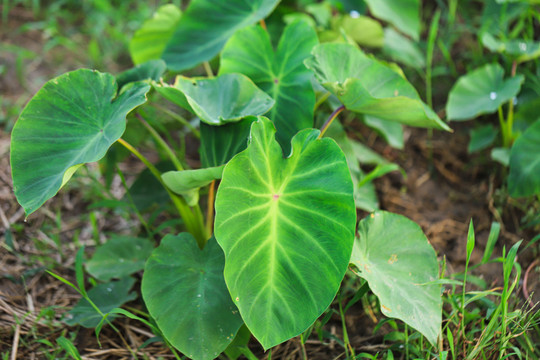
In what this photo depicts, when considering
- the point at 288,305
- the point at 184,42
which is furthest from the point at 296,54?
the point at 288,305

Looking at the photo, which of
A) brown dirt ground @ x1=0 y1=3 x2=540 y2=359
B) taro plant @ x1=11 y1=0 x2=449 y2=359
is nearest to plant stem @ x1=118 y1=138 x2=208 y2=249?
taro plant @ x1=11 y1=0 x2=449 y2=359

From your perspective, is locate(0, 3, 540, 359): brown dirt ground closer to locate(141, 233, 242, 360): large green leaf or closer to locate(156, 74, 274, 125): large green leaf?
locate(141, 233, 242, 360): large green leaf

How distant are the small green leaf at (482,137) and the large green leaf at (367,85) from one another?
1.81 feet

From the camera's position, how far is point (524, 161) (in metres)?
1.48

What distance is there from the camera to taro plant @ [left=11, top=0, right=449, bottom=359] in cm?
101

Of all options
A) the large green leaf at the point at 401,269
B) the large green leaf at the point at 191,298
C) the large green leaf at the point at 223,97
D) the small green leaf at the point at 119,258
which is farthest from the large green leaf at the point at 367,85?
the small green leaf at the point at 119,258

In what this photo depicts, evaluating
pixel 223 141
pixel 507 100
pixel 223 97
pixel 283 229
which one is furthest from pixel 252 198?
pixel 507 100

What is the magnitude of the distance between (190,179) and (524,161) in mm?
1072

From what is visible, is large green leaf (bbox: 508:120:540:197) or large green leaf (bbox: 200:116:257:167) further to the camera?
large green leaf (bbox: 508:120:540:197)

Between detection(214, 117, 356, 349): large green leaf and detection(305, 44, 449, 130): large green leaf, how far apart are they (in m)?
0.17

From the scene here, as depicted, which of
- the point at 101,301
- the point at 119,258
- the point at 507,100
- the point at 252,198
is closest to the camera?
the point at 252,198

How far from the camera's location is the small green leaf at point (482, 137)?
1.76 meters

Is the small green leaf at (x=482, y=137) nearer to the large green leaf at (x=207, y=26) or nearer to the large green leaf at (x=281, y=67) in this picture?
the large green leaf at (x=281, y=67)

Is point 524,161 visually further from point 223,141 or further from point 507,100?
point 223,141
